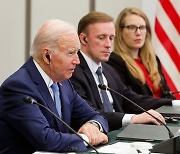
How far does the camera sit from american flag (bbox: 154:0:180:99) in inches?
238

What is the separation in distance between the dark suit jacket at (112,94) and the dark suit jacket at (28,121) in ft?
2.22

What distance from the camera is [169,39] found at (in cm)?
611

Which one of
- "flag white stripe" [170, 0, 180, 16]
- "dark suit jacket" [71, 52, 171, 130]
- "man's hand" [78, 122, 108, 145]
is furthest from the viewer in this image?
"flag white stripe" [170, 0, 180, 16]

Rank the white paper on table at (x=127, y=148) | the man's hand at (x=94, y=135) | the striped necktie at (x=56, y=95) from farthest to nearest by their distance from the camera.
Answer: the striped necktie at (x=56, y=95), the man's hand at (x=94, y=135), the white paper on table at (x=127, y=148)

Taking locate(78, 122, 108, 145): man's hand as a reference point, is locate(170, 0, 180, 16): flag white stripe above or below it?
above

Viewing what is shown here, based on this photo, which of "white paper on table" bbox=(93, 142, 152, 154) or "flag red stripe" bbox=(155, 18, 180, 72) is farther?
"flag red stripe" bbox=(155, 18, 180, 72)

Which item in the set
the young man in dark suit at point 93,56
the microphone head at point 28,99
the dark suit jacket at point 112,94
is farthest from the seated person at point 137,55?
the microphone head at point 28,99

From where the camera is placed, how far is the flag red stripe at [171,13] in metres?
6.06

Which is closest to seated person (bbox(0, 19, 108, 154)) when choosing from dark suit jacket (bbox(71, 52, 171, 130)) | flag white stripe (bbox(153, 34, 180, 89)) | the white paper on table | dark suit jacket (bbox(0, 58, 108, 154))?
dark suit jacket (bbox(0, 58, 108, 154))

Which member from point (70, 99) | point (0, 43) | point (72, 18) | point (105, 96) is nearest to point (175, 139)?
point (70, 99)

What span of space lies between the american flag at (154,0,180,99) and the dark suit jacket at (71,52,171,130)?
1.59 metres

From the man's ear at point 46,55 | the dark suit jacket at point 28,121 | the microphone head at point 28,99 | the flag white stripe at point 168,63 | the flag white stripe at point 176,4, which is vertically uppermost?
the flag white stripe at point 176,4

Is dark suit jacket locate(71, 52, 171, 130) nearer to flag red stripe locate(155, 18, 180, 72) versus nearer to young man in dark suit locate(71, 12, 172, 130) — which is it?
young man in dark suit locate(71, 12, 172, 130)

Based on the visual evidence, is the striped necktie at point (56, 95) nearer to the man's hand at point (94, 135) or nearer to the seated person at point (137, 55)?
the man's hand at point (94, 135)
